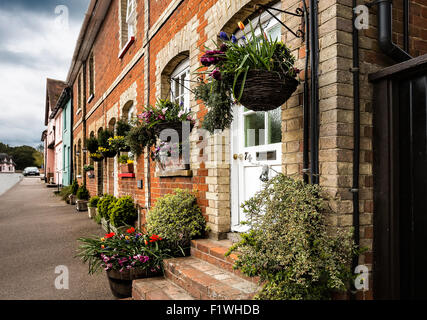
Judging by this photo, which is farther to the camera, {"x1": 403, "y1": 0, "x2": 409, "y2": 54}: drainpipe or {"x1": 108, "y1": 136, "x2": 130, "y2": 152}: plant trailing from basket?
{"x1": 108, "y1": 136, "x2": 130, "y2": 152}: plant trailing from basket

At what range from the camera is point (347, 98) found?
2.55 metres

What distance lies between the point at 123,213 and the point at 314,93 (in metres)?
5.05

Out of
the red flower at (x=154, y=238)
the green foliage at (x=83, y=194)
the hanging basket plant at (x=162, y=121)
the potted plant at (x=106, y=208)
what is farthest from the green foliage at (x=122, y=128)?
the green foliage at (x=83, y=194)

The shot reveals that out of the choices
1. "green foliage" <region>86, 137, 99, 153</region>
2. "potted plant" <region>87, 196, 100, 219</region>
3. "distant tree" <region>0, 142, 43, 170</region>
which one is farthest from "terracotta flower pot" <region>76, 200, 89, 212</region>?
"distant tree" <region>0, 142, 43, 170</region>

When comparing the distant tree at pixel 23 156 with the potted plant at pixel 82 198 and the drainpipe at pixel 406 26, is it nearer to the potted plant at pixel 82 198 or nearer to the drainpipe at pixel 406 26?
the potted plant at pixel 82 198

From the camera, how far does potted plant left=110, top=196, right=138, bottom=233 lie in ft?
21.5

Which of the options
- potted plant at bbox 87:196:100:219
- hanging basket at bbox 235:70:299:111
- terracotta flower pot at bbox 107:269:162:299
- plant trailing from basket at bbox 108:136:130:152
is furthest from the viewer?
potted plant at bbox 87:196:100:219

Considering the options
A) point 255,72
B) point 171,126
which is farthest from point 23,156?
point 255,72

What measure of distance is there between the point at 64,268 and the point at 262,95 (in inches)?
169

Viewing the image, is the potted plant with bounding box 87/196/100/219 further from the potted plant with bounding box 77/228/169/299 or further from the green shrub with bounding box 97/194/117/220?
the potted plant with bounding box 77/228/169/299

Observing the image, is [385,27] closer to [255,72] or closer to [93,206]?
[255,72]

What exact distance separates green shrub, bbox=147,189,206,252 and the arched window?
5.17ft
